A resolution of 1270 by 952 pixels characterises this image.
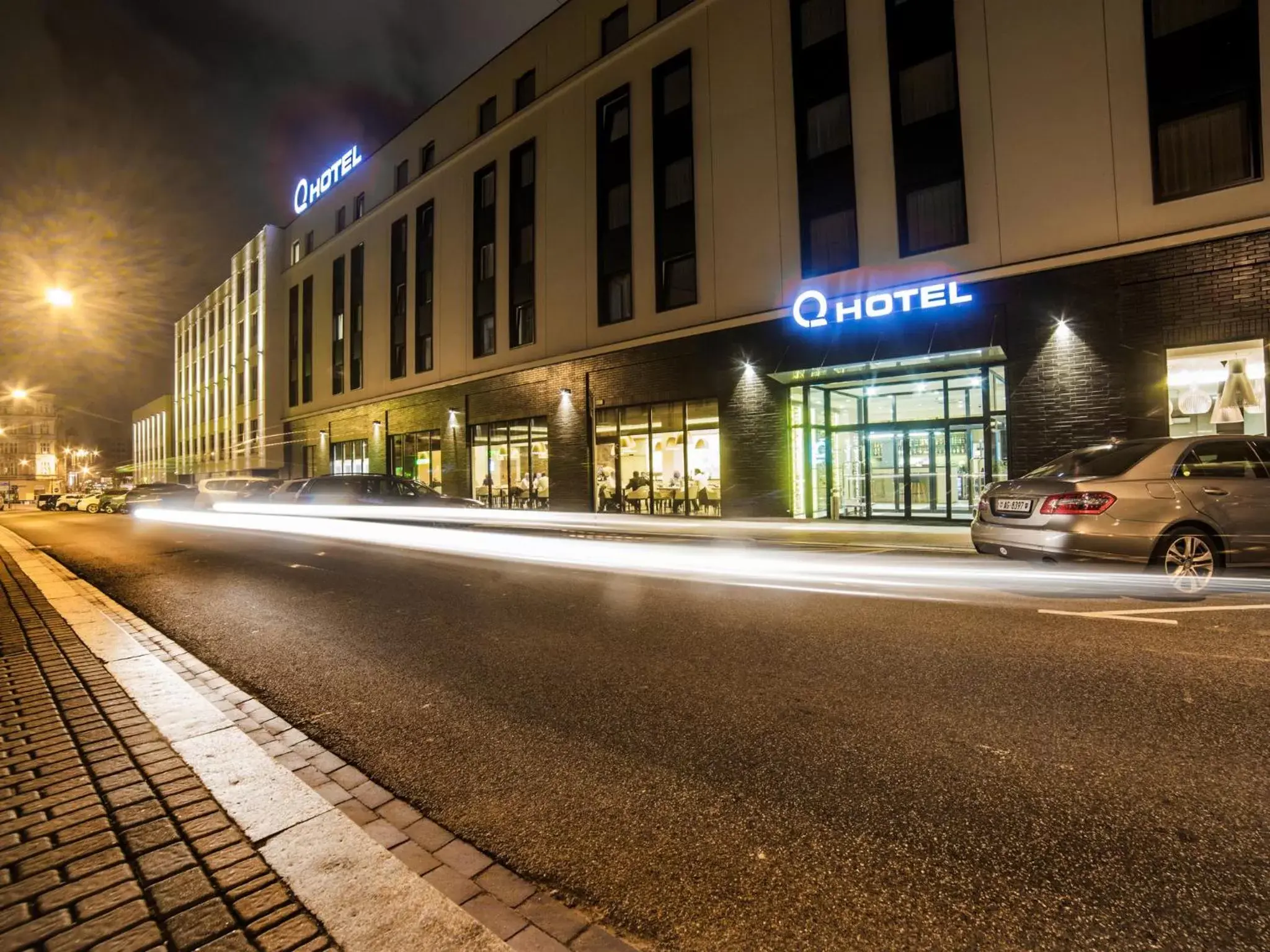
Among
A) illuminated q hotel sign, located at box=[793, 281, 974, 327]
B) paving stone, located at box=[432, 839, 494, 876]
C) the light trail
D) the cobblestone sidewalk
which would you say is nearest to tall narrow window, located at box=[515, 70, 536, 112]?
illuminated q hotel sign, located at box=[793, 281, 974, 327]

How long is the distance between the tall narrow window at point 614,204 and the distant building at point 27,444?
9959cm

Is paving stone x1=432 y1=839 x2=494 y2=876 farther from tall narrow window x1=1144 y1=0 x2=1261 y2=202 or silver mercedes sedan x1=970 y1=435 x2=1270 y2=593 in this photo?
tall narrow window x1=1144 y1=0 x2=1261 y2=202

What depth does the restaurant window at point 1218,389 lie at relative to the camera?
1187cm

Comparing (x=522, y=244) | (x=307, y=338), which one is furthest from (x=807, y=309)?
(x=307, y=338)

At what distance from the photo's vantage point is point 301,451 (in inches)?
1575

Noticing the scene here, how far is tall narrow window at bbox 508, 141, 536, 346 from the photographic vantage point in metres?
24.9

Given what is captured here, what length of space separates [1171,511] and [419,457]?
28.2 m

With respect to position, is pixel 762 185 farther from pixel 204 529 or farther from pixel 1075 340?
pixel 204 529

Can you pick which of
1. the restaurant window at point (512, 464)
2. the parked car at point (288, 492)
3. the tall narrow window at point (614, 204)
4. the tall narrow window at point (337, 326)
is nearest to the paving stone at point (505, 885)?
the parked car at point (288, 492)

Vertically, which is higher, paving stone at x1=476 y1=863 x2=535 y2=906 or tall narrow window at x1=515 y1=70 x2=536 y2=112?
tall narrow window at x1=515 y1=70 x2=536 y2=112

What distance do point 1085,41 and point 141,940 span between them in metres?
19.0

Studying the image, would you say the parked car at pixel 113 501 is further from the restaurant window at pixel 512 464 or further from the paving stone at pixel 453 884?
the paving stone at pixel 453 884

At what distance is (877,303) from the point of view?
608 inches

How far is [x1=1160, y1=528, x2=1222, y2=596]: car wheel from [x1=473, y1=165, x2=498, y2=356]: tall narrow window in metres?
23.7
